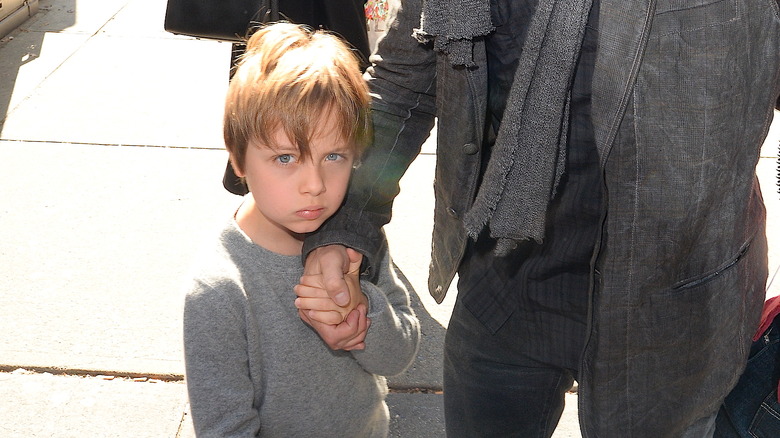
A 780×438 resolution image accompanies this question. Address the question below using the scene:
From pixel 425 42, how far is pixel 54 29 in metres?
5.82

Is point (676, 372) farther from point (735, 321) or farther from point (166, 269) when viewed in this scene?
point (166, 269)

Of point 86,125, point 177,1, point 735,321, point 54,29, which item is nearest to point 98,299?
point 177,1

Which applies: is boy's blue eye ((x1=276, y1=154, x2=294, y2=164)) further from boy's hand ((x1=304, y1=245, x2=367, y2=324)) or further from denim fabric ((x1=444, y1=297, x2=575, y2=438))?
denim fabric ((x1=444, y1=297, x2=575, y2=438))

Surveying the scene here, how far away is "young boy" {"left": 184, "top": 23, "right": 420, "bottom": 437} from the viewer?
5.91 feet

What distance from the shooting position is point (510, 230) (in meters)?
1.67

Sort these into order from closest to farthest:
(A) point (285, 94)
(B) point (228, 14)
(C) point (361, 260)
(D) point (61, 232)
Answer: (A) point (285, 94) → (C) point (361, 260) → (B) point (228, 14) → (D) point (61, 232)

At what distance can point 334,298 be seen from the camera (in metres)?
1.86

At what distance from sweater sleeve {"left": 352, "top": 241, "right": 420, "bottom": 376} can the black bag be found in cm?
101

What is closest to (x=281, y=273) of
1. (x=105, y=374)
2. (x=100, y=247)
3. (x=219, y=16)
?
(x=219, y=16)

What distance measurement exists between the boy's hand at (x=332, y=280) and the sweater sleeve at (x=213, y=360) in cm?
16

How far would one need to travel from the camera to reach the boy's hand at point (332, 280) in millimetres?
1849

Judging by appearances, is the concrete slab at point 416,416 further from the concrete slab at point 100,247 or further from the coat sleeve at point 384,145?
the coat sleeve at point 384,145

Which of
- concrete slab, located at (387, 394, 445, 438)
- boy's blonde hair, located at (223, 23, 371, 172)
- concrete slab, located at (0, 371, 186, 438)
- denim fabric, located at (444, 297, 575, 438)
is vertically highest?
boy's blonde hair, located at (223, 23, 371, 172)

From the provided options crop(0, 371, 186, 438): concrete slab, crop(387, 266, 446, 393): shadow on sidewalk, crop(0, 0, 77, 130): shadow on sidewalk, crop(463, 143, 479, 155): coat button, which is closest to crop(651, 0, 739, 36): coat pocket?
crop(463, 143, 479, 155): coat button
